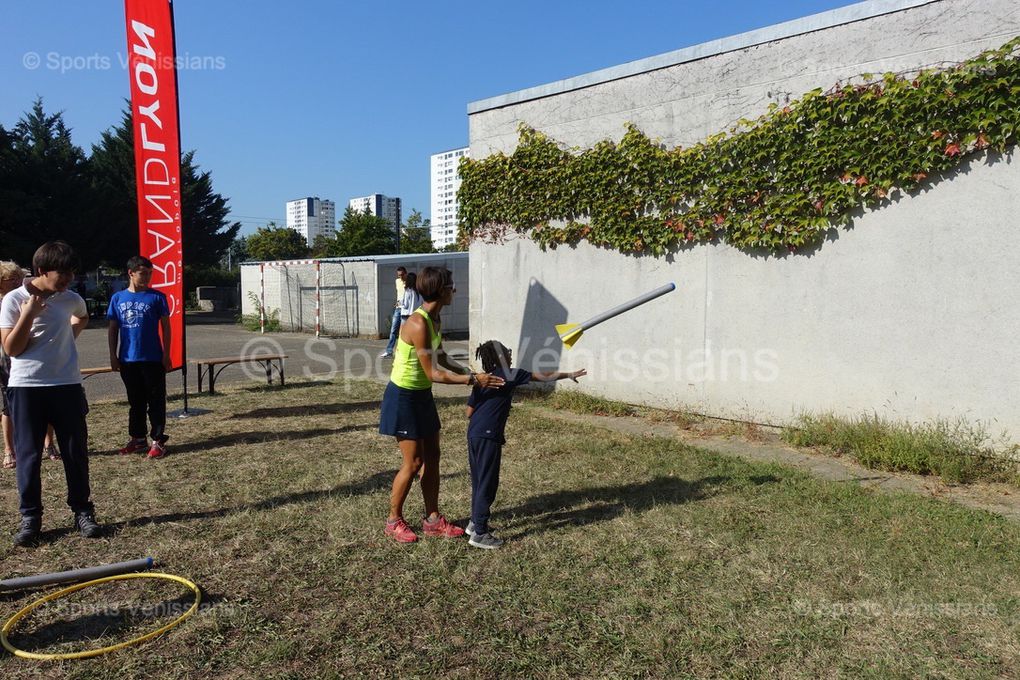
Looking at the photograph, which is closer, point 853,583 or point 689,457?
point 853,583

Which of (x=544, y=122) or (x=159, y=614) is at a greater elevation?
(x=544, y=122)

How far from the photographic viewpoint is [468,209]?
10281 mm

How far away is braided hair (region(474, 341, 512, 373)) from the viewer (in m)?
4.45

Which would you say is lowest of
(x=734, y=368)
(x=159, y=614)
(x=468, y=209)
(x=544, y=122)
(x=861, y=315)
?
(x=159, y=614)

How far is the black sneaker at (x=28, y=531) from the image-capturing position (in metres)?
4.42

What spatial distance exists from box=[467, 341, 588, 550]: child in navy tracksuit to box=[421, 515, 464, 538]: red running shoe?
165 millimetres

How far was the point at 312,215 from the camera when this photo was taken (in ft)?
469

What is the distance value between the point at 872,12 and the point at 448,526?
611 centimetres

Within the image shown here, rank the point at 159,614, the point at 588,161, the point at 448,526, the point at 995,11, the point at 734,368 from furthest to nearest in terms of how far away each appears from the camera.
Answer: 1. the point at 588,161
2. the point at 734,368
3. the point at 995,11
4. the point at 448,526
5. the point at 159,614

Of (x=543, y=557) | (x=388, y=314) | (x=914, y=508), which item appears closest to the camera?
(x=543, y=557)

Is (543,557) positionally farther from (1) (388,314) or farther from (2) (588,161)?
(1) (388,314)

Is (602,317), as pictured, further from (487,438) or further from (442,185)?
(442,185)

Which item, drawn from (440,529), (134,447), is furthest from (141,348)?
(440,529)

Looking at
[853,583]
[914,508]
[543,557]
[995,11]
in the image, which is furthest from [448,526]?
[995,11]
